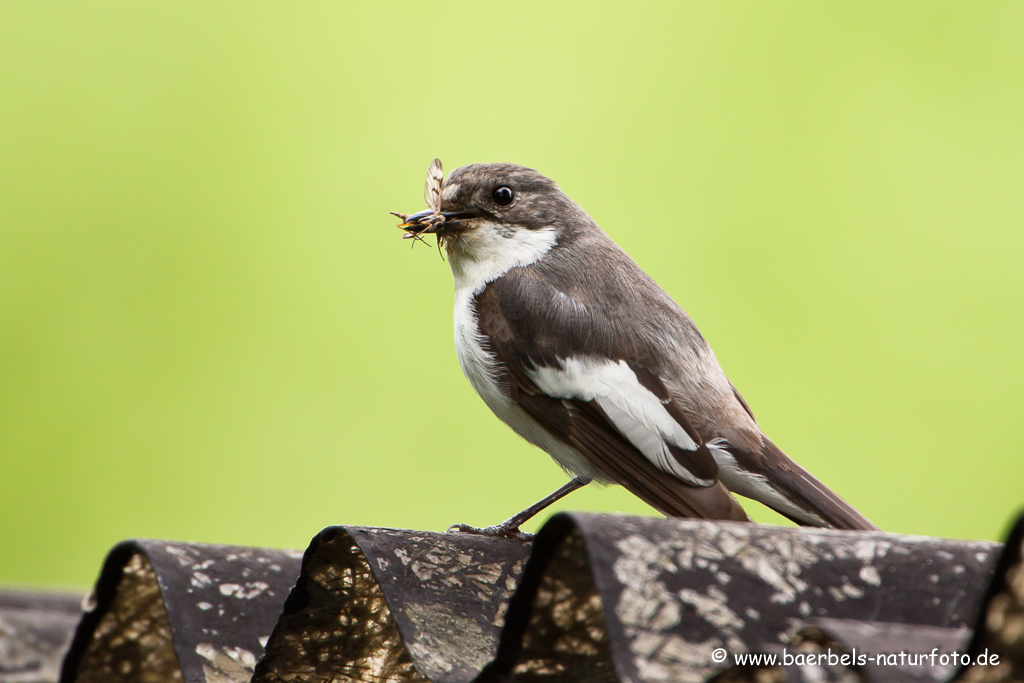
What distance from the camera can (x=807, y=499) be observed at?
153 centimetres

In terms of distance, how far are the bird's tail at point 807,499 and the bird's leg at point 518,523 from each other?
0.41 metres

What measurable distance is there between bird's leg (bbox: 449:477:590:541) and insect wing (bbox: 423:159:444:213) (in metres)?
0.66

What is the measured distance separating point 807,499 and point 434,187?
102 cm

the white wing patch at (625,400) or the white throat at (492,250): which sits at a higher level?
the white throat at (492,250)

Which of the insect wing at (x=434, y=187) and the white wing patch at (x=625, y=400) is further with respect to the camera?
the insect wing at (x=434, y=187)

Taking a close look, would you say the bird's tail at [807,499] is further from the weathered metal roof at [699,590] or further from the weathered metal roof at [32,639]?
the weathered metal roof at [32,639]

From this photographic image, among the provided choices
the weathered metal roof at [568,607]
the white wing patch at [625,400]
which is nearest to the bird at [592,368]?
the white wing patch at [625,400]

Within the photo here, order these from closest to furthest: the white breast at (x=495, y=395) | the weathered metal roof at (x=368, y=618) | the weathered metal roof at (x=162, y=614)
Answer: the weathered metal roof at (x=368, y=618), the weathered metal roof at (x=162, y=614), the white breast at (x=495, y=395)

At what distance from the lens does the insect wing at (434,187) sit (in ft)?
→ 6.71

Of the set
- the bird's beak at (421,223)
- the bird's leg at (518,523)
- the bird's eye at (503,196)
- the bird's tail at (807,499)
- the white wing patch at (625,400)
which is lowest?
the bird's leg at (518,523)

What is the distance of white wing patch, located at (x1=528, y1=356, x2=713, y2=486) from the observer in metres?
1.61

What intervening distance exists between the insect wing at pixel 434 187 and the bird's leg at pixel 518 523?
2.16ft

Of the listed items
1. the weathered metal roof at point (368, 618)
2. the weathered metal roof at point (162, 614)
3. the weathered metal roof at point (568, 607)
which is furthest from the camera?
the weathered metal roof at point (162, 614)

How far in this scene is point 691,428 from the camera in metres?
1.63
